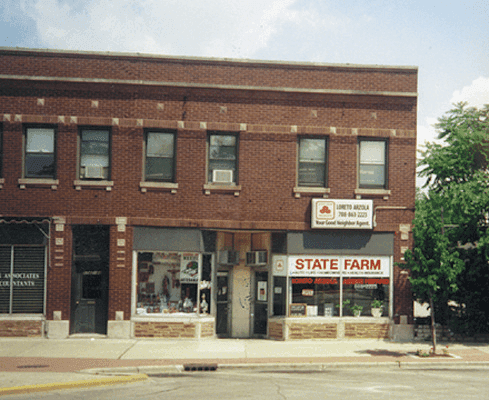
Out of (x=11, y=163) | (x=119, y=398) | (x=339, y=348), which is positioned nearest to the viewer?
(x=119, y=398)

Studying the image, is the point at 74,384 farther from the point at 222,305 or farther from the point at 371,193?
the point at 371,193

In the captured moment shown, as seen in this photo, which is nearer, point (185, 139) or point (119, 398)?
point (119, 398)

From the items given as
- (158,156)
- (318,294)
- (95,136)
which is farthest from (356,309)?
(95,136)

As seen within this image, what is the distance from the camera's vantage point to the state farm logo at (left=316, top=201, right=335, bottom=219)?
1872 centimetres

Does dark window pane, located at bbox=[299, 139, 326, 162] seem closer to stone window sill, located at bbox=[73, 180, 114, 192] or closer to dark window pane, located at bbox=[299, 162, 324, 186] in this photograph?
dark window pane, located at bbox=[299, 162, 324, 186]

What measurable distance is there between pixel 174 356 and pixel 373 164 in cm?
887

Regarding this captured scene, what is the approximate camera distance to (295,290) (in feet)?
62.1

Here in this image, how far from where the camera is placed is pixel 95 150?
18984mm

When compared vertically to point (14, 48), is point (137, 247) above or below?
below

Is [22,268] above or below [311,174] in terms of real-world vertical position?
below

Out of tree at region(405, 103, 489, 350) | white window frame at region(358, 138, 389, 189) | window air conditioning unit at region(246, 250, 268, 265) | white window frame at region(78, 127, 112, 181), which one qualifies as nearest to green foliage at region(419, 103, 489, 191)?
tree at region(405, 103, 489, 350)

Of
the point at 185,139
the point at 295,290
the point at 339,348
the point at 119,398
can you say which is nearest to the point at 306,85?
the point at 185,139

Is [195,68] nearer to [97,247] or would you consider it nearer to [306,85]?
[306,85]

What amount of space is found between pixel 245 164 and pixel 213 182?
1.17 meters
